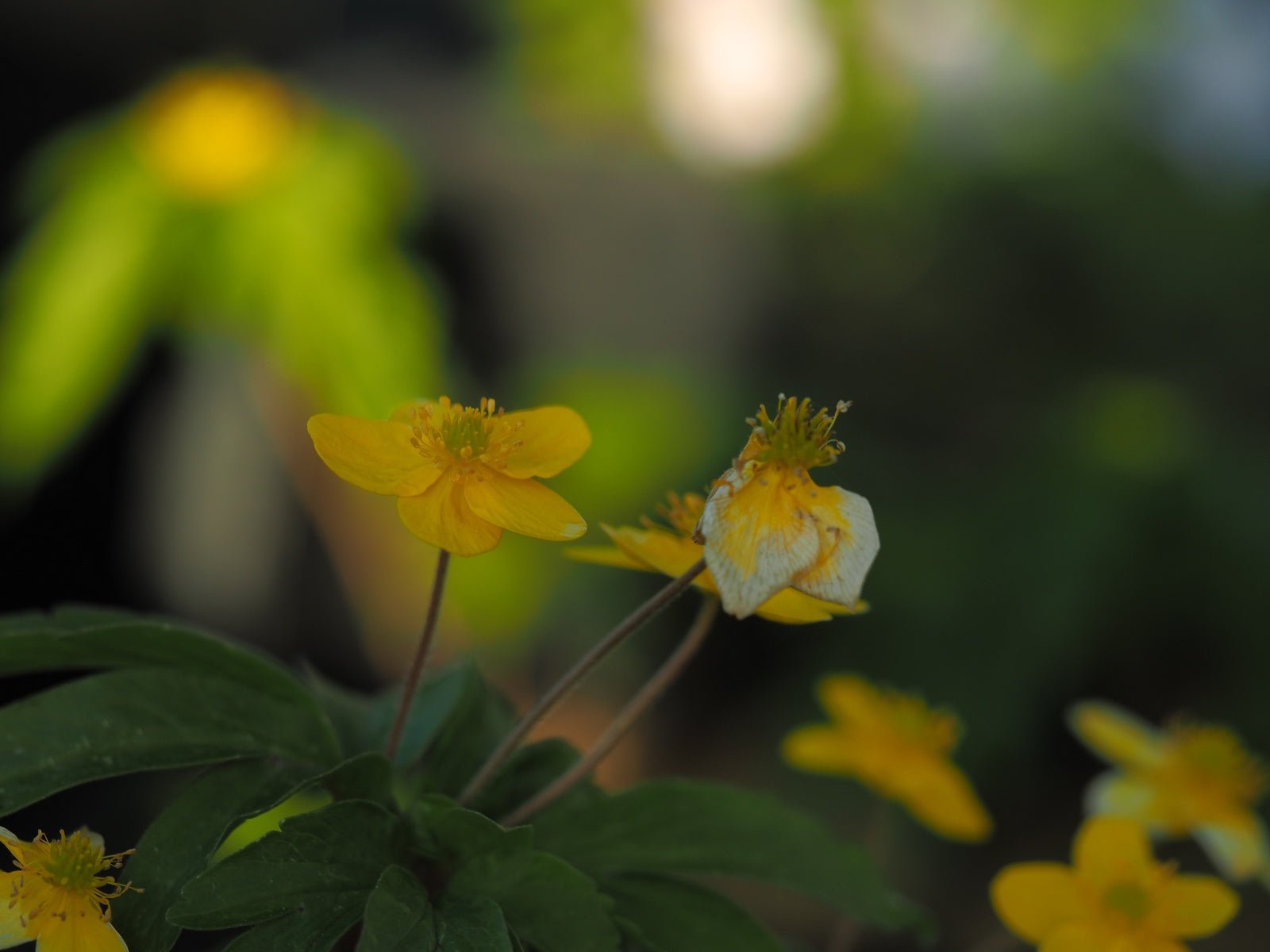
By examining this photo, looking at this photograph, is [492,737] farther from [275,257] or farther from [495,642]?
[495,642]

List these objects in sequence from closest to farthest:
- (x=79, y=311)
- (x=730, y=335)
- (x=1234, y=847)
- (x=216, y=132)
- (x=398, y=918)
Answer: (x=398, y=918), (x=1234, y=847), (x=79, y=311), (x=216, y=132), (x=730, y=335)

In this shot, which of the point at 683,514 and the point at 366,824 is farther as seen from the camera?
the point at 683,514

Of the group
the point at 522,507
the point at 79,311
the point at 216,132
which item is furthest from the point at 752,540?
the point at 216,132

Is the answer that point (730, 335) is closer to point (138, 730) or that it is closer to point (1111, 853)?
point (1111, 853)

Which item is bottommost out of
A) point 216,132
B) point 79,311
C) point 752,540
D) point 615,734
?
point 79,311

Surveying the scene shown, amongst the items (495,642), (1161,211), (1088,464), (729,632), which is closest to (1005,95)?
(1161,211)

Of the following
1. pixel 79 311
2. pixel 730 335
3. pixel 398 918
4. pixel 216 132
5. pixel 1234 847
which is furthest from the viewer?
pixel 730 335

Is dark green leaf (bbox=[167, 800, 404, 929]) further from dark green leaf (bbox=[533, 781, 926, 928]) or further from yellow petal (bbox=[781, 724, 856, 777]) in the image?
yellow petal (bbox=[781, 724, 856, 777])
